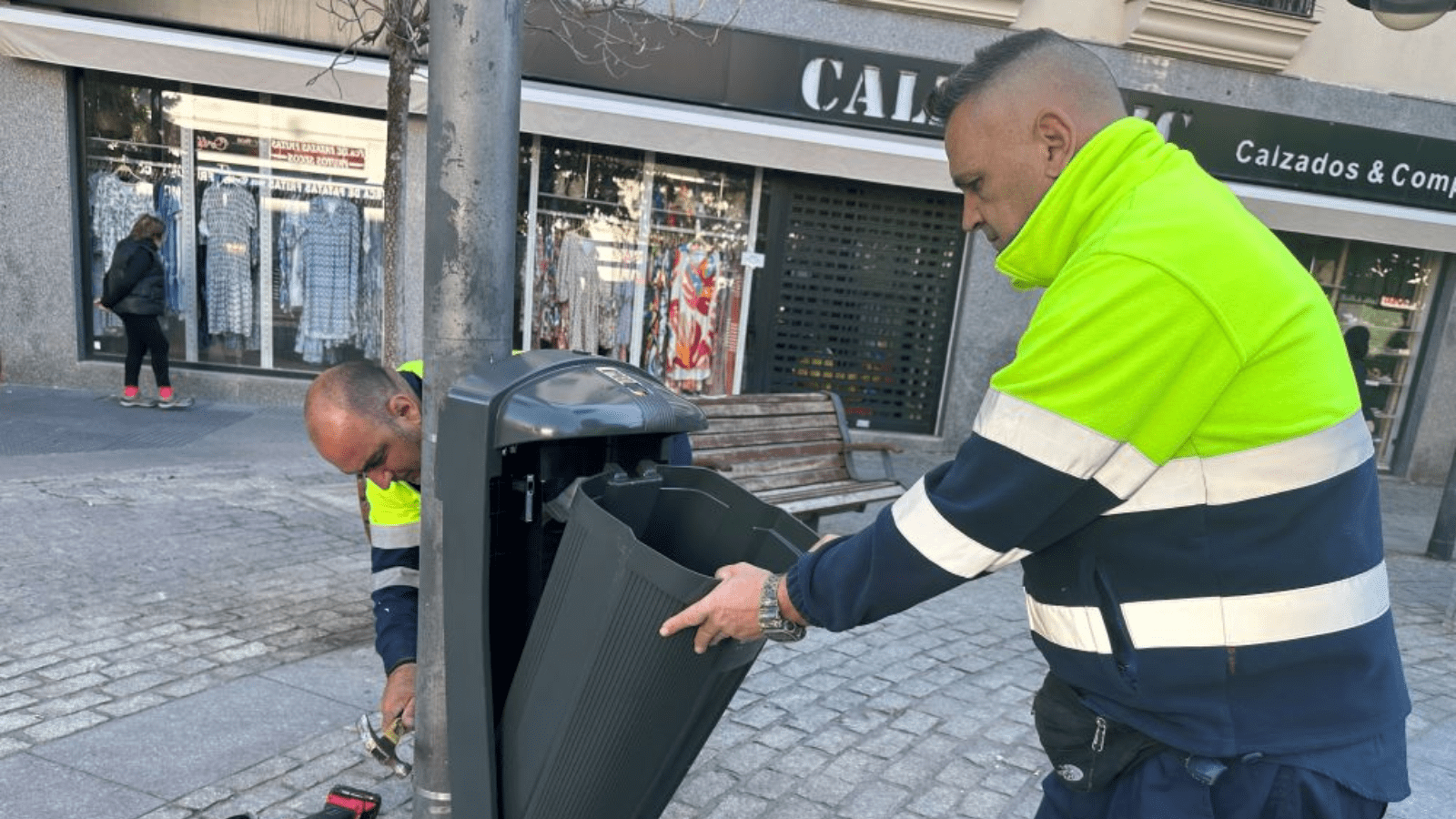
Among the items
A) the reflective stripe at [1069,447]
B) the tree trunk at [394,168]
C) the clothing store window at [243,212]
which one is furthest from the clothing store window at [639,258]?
the reflective stripe at [1069,447]

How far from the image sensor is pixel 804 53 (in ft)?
28.2

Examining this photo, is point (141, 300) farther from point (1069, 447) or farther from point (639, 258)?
point (1069, 447)

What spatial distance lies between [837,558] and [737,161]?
7.52m

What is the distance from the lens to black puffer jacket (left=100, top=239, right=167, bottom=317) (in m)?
7.98

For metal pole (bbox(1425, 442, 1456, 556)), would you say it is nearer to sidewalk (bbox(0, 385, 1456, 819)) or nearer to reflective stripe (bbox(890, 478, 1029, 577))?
sidewalk (bbox(0, 385, 1456, 819))

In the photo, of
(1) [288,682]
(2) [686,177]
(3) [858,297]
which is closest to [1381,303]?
(3) [858,297]

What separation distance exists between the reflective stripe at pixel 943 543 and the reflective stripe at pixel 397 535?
1384mm

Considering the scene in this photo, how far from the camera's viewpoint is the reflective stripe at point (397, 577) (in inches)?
93.4

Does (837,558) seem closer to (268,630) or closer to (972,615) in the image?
(268,630)

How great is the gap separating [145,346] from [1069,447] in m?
8.84

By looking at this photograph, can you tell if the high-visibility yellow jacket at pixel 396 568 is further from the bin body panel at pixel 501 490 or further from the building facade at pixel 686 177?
the building facade at pixel 686 177

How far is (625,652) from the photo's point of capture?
1575 millimetres

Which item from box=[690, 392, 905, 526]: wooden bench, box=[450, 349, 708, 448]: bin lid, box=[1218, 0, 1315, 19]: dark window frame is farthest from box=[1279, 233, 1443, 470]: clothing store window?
box=[450, 349, 708, 448]: bin lid

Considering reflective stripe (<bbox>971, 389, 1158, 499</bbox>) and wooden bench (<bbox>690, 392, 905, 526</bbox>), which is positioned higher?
reflective stripe (<bbox>971, 389, 1158, 499</bbox>)
